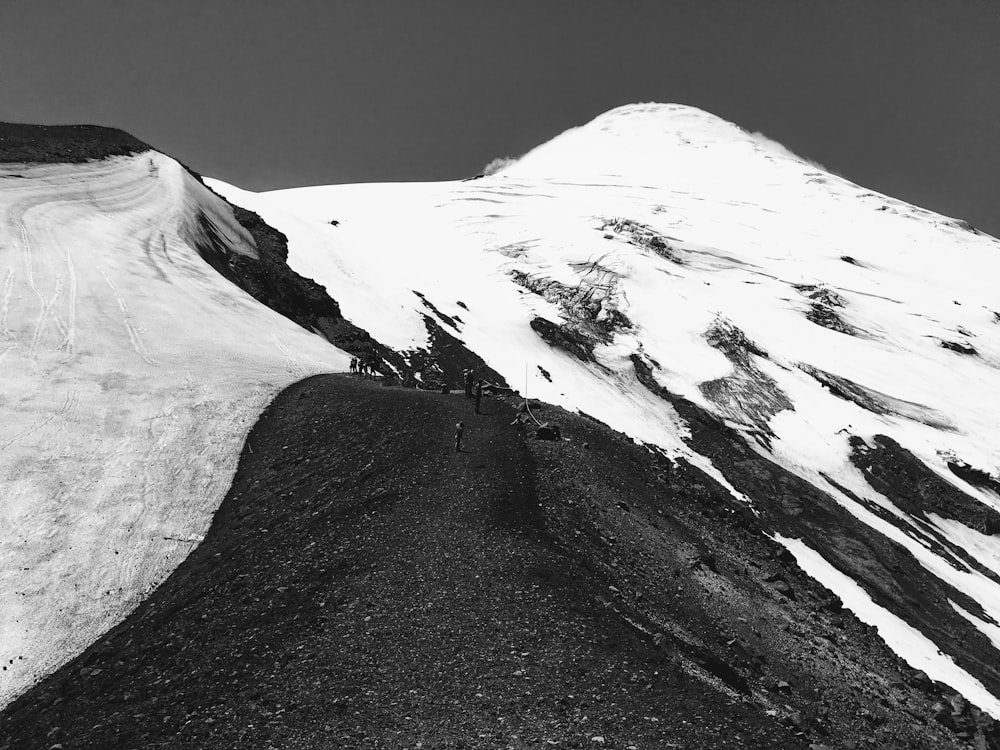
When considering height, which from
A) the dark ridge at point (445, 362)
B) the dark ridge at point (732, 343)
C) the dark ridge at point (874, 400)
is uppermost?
the dark ridge at point (732, 343)

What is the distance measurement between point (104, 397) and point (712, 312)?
7509 cm

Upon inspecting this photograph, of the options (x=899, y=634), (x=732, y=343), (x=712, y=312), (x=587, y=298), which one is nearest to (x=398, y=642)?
(x=899, y=634)

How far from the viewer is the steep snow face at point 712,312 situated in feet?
212

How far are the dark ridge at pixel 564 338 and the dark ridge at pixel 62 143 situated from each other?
141ft

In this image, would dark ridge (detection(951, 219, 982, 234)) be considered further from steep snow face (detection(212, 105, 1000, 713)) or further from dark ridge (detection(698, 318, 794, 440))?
dark ridge (detection(698, 318, 794, 440))

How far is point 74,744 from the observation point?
12.4m

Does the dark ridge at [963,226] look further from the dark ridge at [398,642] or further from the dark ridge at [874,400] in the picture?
the dark ridge at [398,642]

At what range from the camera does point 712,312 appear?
3396 inches

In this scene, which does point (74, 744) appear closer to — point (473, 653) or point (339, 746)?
point (339, 746)

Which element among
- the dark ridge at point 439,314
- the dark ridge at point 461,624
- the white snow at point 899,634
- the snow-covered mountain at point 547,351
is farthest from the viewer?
the dark ridge at point 439,314

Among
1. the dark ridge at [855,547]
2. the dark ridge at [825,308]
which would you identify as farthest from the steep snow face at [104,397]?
the dark ridge at [825,308]

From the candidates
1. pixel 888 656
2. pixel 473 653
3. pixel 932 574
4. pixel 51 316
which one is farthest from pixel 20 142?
pixel 932 574

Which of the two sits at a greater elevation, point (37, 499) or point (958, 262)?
point (958, 262)

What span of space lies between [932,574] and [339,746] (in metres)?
55.4
